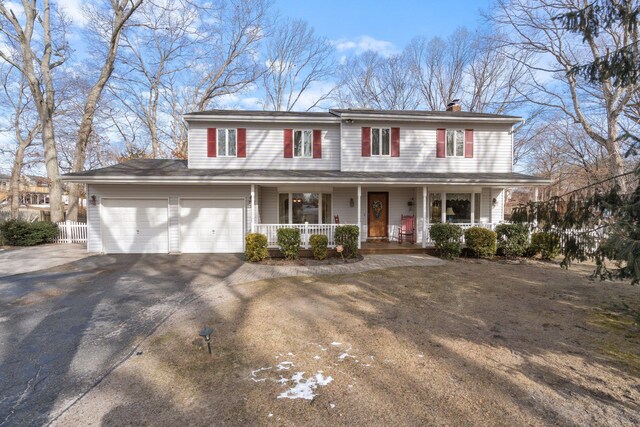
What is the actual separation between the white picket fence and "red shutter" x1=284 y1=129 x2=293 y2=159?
9.68m

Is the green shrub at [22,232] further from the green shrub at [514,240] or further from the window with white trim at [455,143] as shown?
the green shrub at [514,240]

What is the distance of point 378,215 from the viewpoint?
12.4 meters

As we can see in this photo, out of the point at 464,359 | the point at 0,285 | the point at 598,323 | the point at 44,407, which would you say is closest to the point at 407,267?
the point at 598,323

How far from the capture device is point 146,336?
4137mm

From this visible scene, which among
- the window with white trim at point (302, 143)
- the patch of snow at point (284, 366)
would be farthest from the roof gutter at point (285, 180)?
the patch of snow at point (284, 366)

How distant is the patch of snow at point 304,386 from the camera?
2779 millimetres

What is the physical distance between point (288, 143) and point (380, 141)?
358 centimetres

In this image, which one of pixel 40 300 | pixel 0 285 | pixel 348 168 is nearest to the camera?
pixel 40 300

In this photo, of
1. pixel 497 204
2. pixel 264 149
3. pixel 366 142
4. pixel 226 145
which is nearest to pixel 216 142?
pixel 226 145

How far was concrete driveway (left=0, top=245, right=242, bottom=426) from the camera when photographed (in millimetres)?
2905

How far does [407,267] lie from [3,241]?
619 inches

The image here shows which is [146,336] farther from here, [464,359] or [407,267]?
[407,267]

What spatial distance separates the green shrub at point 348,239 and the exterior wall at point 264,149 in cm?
315

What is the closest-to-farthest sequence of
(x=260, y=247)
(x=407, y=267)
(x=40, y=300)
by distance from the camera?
(x=40, y=300) → (x=407, y=267) → (x=260, y=247)
